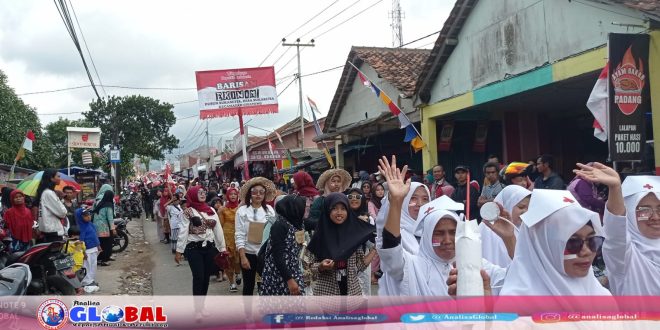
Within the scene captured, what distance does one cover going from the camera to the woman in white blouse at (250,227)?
5816mm

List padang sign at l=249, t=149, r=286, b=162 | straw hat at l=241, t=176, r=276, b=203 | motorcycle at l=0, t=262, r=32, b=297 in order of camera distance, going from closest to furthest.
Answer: motorcycle at l=0, t=262, r=32, b=297 < straw hat at l=241, t=176, r=276, b=203 < padang sign at l=249, t=149, r=286, b=162

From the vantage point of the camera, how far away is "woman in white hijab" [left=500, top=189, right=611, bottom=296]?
86.5 inches

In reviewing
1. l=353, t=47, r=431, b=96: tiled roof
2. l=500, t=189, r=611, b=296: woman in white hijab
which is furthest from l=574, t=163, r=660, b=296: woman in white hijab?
l=353, t=47, r=431, b=96: tiled roof

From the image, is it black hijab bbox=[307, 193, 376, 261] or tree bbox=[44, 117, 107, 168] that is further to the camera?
tree bbox=[44, 117, 107, 168]

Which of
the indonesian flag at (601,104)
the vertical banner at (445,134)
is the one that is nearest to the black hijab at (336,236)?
the indonesian flag at (601,104)

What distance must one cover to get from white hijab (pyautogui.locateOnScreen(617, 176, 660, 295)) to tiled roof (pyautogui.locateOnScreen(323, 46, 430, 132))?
10.5 metres

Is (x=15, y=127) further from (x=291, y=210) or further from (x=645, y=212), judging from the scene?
(x=645, y=212)

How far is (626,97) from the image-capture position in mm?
6715

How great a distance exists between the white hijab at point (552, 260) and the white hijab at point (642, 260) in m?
0.51

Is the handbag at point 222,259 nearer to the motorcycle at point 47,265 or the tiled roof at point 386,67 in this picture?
the motorcycle at point 47,265

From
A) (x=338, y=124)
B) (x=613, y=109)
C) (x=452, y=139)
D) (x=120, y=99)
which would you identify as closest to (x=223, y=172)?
(x=120, y=99)

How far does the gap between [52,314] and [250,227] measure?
10.6ft

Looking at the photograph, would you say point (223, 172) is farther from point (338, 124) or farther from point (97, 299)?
point (97, 299)

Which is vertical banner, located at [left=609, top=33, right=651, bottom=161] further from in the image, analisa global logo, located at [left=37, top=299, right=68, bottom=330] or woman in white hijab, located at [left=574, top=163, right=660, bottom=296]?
analisa global logo, located at [left=37, top=299, right=68, bottom=330]
